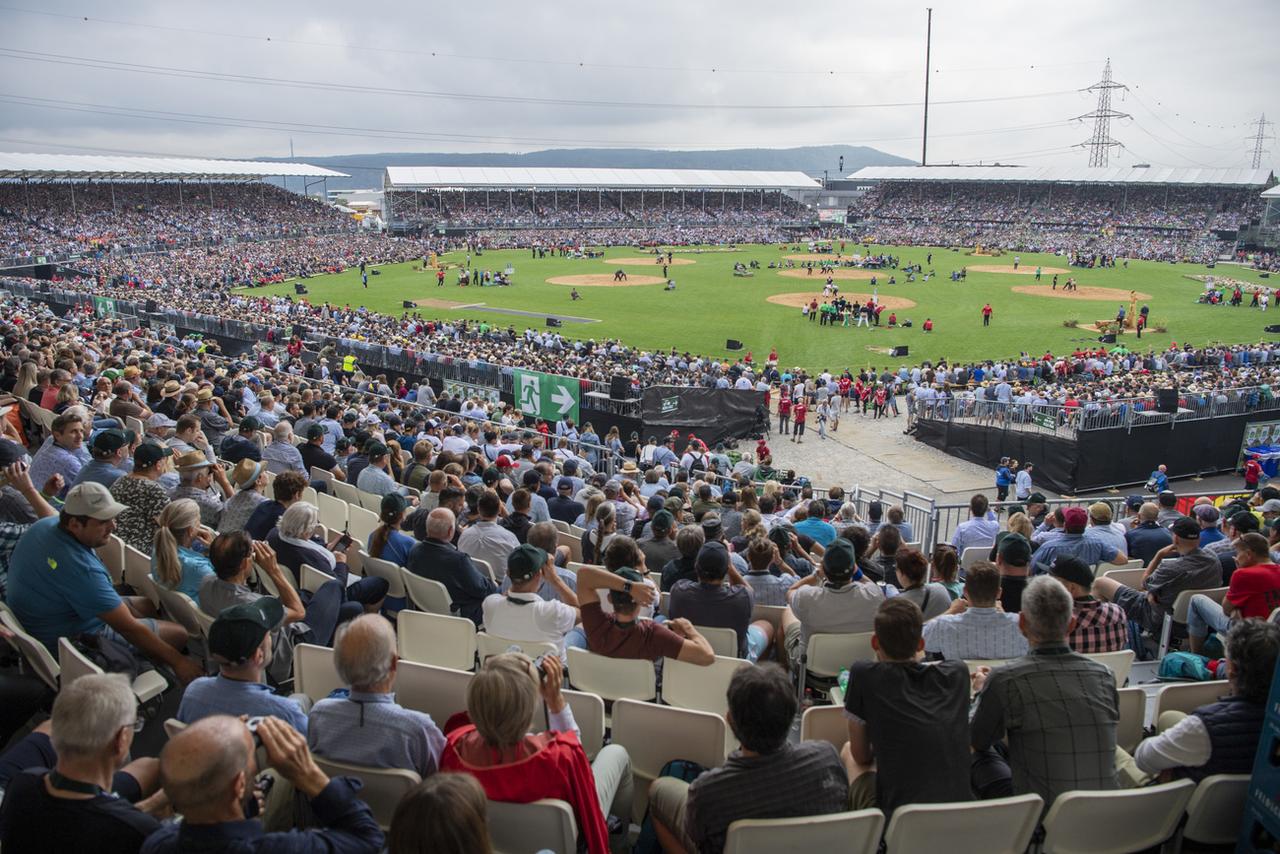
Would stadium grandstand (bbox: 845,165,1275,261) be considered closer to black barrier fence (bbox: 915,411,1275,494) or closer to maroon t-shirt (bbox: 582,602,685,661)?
black barrier fence (bbox: 915,411,1275,494)

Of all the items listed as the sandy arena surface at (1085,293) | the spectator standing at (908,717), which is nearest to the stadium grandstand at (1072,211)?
the sandy arena surface at (1085,293)

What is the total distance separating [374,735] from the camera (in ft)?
12.6

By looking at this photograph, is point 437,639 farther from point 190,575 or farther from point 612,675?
point 190,575

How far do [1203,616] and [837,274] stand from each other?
182ft

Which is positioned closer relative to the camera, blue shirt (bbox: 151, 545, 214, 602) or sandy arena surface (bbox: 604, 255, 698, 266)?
blue shirt (bbox: 151, 545, 214, 602)

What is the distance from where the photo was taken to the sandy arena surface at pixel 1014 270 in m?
61.2

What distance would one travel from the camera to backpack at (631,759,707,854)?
4.26 meters

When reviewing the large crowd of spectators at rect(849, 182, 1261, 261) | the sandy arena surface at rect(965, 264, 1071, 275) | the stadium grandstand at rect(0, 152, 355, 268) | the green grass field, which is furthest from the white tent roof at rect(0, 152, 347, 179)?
the large crowd of spectators at rect(849, 182, 1261, 261)

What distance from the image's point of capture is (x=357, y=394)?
68.6ft

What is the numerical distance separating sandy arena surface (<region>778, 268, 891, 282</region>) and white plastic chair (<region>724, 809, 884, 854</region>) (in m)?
55.6

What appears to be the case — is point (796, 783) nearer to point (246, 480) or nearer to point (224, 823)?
point (224, 823)

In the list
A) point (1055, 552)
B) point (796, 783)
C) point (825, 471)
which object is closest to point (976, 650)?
point (796, 783)

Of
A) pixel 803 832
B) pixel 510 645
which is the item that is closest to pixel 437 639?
pixel 510 645

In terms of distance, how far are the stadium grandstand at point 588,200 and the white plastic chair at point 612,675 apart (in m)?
84.0
